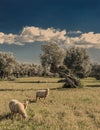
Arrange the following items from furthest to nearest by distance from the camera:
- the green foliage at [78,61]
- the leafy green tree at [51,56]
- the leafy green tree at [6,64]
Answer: the leafy green tree at [6,64] < the green foliage at [78,61] < the leafy green tree at [51,56]

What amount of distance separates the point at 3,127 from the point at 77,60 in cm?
7370

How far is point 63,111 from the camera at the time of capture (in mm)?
21094

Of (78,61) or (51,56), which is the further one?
(78,61)

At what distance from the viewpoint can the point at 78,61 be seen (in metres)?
88.4

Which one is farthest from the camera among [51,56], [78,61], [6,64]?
[6,64]

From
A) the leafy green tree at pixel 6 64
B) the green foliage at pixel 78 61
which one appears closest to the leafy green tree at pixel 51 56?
the green foliage at pixel 78 61

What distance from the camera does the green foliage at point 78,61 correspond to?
87.9m

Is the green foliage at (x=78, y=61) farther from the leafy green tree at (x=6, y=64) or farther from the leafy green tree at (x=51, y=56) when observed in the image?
the leafy green tree at (x=6, y=64)

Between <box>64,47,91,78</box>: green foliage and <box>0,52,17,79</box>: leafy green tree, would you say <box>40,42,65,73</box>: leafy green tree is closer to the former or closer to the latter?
<box>64,47,91,78</box>: green foliage

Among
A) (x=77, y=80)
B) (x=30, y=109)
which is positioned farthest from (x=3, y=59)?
(x=30, y=109)

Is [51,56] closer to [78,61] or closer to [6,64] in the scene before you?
[78,61]

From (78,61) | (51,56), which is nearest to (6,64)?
(51,56)

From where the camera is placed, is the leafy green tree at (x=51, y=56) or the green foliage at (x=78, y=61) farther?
the green foliage at (x=78, y=61)

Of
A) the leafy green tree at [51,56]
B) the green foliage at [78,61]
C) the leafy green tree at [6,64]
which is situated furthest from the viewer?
the leafy green tree at [6,64]
